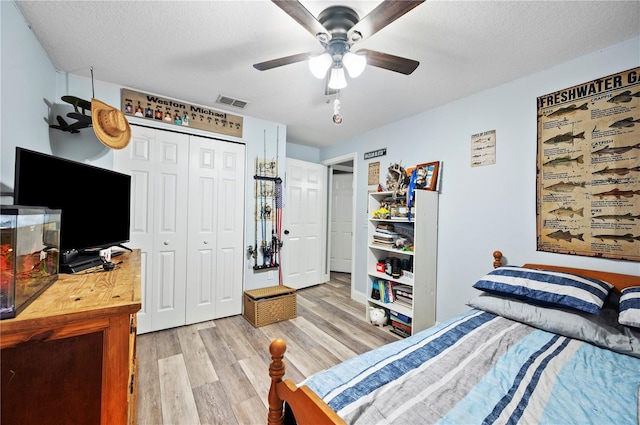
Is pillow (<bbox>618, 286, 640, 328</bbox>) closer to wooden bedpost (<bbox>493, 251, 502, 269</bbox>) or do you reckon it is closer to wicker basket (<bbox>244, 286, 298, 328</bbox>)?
wooden bedpost (<bbox>493, 251, 502, 269</bbox>)

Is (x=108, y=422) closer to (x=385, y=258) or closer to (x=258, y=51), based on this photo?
(x=258, y=51)

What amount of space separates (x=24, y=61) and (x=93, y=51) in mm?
443

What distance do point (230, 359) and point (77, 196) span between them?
1654 millimetres

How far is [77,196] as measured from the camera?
1387 millimetres

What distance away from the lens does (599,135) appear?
177cm

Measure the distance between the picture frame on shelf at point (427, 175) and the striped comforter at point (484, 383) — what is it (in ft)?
5.33

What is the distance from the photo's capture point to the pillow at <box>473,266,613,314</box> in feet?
4.77

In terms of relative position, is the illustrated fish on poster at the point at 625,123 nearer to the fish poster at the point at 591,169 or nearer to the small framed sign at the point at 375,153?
the fish poster at the point at 591,169

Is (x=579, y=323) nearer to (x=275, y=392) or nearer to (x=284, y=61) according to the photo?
(x=275, y=392)

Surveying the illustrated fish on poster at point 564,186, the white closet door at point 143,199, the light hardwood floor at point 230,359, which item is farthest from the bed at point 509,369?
the white closet door at point 143,199

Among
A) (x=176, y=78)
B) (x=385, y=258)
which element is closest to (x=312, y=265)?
(x=385, y=258)

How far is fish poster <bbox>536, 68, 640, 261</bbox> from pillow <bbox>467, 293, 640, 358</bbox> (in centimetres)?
53

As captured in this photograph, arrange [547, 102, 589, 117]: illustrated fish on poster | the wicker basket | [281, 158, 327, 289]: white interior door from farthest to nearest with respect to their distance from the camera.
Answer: [281, 158, 327, 289]: white interior door < the wicker basket < [547, 102, 589, 117]: illustrated fish on poster

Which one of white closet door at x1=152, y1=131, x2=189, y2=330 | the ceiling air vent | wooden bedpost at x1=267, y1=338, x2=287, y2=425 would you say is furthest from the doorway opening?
wooden bedpost at x1=267, y1=338, x2=287, y2=425
